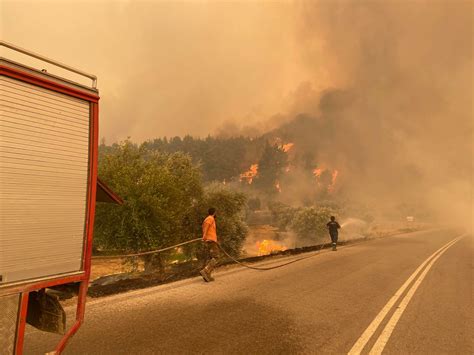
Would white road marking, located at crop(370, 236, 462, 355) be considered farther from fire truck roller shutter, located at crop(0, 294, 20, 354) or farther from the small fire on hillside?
the small fire on hillside

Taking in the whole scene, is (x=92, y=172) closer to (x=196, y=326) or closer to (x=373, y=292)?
(x=196, y=326)

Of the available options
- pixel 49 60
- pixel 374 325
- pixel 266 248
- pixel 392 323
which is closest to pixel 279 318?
pixel 374 325

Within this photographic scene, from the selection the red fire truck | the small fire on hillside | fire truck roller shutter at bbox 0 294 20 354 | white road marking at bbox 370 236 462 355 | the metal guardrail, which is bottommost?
the small fire on hillside

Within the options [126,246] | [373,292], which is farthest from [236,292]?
[126,246]

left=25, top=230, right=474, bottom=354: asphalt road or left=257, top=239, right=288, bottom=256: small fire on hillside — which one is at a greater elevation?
left=25, top=230, right=474, bottom=354: asphalt road

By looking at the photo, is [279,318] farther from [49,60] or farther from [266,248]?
[266,248]

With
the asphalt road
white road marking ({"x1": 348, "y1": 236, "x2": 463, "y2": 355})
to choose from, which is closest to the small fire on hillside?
the asphalt road

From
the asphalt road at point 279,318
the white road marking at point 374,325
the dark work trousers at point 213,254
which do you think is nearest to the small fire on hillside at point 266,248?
the dark work trousers at point 213,254

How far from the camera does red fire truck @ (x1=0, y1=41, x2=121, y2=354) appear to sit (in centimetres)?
316

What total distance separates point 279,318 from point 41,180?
15.8 ft

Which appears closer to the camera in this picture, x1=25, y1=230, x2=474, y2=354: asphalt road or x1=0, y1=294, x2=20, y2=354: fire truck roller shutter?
x1=0, y1=294, x2=20, y2=354: fire truck roller shutter

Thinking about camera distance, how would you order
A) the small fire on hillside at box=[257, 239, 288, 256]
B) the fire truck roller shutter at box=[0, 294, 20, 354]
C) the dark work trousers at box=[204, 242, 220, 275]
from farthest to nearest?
the small fire on hillside at box=[257, 239, 288, 256], the dark work trousers at box=[204, 242, 220, 275], the fire truck roller shutter at box=[0, 294, 20, 354]

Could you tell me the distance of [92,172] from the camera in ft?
13.2

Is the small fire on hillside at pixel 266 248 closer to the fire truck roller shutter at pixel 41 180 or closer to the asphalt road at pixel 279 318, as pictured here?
the asphalt road at pixel 279 318
